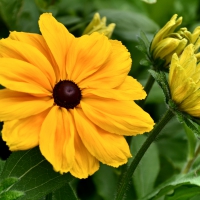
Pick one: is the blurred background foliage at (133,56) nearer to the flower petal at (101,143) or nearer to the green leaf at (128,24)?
the green leaf at (128,24)

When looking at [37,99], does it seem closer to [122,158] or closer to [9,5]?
[122,158]

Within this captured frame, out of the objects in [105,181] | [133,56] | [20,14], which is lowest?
[105,181]

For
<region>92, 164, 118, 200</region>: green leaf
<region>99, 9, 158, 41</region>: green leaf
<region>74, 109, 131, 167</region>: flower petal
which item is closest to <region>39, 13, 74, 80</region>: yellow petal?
<region>74, 109, 131, 167</region>: flower petal

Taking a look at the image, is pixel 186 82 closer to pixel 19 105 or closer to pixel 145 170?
pixel 19 105

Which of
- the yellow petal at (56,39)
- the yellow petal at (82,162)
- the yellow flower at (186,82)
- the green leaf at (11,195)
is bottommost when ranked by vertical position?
the green leaf at (11,195)

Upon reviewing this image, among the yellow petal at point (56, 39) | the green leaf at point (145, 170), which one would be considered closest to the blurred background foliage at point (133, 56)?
the green leaf at point (145, 170)

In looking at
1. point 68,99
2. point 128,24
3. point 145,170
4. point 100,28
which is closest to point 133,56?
point 128,24
